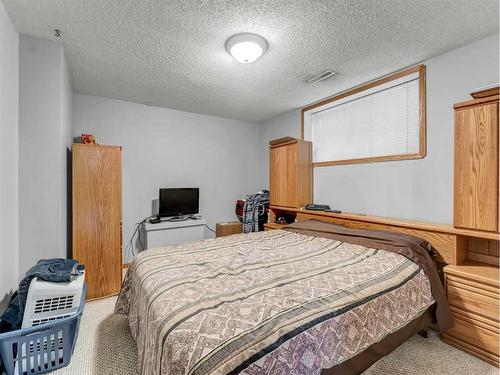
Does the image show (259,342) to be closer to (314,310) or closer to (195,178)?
(314,310)

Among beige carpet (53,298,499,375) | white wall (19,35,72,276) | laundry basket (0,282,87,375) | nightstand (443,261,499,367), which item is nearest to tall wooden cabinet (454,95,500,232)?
nightstand (443,261,499,367)

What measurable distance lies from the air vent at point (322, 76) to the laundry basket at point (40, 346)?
126 inches

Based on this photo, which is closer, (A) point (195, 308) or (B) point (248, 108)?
(A) point (195, 308)

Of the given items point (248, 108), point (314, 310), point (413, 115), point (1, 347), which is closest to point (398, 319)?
point (314, 310)

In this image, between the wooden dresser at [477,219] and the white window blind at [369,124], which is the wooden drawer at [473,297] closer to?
the wooden dresser at [477,219]

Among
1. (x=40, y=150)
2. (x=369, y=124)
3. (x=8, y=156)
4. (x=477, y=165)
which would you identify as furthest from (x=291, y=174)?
(x=8, y=156)

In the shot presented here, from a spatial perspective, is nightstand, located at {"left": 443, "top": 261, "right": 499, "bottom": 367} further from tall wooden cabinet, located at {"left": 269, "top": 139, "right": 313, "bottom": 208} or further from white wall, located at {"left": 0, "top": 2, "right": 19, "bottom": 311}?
white wall, located at {"left": 0, "top": 2, "right": 19, "bottom": 311}

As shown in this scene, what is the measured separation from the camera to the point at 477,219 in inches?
71.9

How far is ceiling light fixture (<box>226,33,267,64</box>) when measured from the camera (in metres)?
2.10

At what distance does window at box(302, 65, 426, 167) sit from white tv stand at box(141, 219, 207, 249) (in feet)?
7.21

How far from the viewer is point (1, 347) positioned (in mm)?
1508

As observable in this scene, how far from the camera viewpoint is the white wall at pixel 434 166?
7.15ft

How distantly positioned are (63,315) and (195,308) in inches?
47.9

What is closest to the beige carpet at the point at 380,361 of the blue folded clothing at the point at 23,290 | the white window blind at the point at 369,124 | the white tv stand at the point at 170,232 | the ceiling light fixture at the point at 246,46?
the blue folded clothing at the point at 23,290
